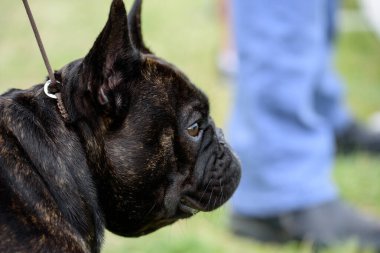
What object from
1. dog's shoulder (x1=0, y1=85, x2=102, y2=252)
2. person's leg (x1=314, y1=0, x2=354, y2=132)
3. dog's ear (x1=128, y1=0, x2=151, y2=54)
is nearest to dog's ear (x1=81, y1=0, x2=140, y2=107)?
dog's shoulder (x1=0, y1=85, x2=102, y2=252)

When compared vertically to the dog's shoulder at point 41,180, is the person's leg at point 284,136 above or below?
below

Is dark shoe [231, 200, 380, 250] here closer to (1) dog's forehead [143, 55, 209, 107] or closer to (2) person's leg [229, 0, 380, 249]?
(2) person's leg [229, 0, 380, 249]

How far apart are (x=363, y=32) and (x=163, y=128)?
456 cm

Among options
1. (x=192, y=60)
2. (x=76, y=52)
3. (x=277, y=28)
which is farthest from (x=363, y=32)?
(x=277, y=28)

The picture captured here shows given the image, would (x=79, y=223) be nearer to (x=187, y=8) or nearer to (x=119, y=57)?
(x=119, y=57)

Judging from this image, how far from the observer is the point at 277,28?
338 cm

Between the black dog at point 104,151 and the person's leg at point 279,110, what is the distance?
1041mm

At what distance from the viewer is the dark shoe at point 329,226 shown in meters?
3.46

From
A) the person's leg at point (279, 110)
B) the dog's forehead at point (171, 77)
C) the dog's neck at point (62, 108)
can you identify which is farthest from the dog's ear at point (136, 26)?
the person's leg at point (279, 110)

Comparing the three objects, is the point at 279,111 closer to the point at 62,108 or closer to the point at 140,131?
the point at 140,131

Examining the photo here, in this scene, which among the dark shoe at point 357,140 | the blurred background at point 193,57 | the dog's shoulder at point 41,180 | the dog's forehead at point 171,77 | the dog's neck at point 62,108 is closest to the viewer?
the dog's shoulder at point 41,180

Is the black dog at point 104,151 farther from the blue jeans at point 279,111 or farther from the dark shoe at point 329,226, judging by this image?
the dark shoe at point 329,226

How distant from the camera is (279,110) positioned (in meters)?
3.44

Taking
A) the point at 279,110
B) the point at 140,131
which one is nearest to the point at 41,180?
the point at 140,131
